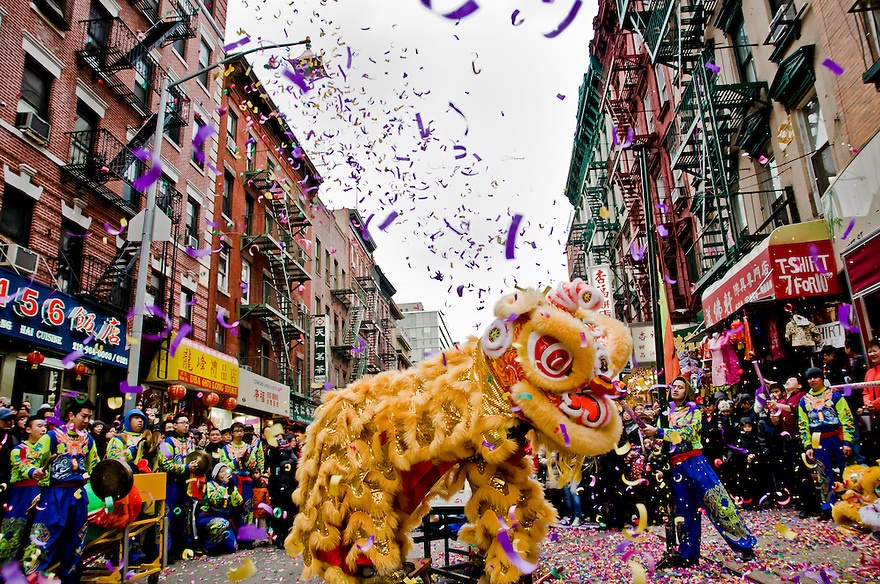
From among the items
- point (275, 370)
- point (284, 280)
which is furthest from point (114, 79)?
point (275, 370)

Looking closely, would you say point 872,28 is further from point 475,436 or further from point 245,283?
point 245,283

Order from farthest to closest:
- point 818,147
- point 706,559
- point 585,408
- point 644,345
A: 1. point 644,345
2. point 818,147
3. point 706,559
4. point 585,408

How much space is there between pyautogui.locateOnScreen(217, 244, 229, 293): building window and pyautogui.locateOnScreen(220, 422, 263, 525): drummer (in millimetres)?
10782

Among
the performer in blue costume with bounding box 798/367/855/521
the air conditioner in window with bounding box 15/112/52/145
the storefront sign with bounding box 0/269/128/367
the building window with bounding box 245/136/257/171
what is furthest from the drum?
the building window with bounding box 245/136/257/171

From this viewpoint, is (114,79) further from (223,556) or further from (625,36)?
(625,36)

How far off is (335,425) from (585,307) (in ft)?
7.29

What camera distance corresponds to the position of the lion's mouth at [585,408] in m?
3.83

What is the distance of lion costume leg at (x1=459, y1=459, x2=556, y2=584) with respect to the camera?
4.05 metres

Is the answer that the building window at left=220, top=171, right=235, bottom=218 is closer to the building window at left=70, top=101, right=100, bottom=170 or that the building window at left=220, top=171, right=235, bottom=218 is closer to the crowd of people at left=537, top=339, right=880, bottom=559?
the building window at left=70, top=101, right=100, bottom=170

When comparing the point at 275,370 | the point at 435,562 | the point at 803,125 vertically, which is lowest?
the point at 435,562

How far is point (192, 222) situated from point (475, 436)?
16764 millimetres

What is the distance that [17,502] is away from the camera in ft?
18.9

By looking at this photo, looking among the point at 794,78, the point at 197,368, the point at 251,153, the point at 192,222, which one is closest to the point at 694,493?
the point at 794,78

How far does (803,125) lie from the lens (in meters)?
11.4
